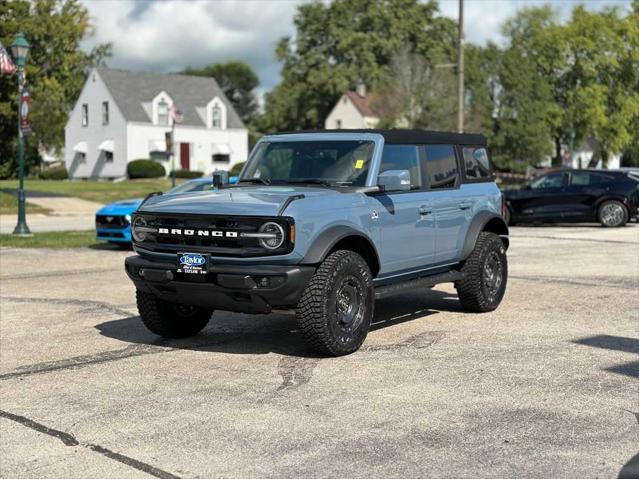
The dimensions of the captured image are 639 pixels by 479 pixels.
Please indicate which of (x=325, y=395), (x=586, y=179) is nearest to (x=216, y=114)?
(x=586, y=179)

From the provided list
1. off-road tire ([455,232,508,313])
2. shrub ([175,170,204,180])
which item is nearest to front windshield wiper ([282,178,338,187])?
off-road tire ([455,232,508,313])

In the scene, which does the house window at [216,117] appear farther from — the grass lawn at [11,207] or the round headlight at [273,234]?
the round headlight at [273,234]

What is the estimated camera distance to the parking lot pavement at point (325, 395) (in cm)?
448

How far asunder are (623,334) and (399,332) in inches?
80.2

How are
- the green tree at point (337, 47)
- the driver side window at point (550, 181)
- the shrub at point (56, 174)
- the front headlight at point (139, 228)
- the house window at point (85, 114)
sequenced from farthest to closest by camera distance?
the green tree at point (337, 47), the shrub at point (56, 174), the house window at point (85, 114), the driver side window at point (550, 181), the front headlight at point (139, 228)

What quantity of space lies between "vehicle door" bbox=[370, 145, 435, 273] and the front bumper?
3.84 feet

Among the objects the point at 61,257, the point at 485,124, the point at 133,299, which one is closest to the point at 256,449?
the point at 133,299

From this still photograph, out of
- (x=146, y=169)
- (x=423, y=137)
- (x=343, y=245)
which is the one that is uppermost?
(x=423, y=137)

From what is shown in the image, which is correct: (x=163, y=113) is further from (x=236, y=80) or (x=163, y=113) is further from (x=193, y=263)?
(x=236, y=80)

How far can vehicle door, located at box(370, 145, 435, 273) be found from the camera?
299 inches

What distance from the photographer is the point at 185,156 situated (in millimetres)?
61719

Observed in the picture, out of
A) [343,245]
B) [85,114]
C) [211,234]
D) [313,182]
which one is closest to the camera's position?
[211,234]

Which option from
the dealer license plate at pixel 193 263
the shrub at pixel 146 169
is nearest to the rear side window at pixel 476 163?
the dealer license plate at pixel 193 263

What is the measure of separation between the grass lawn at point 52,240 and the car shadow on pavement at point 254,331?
31.2 ft
